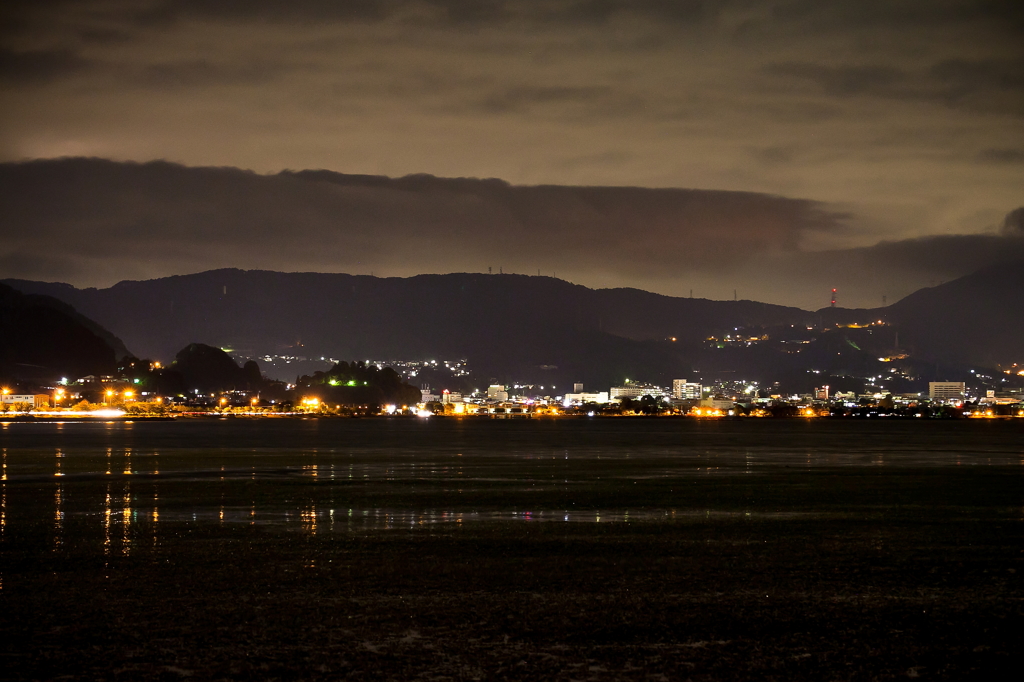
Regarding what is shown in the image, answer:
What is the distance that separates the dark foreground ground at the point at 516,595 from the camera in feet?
38.1

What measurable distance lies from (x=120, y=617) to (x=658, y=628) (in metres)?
6.69

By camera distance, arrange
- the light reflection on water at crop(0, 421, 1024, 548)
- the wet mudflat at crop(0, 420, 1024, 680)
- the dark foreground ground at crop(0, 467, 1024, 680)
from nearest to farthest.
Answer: the dark foreground ground at crop(0, 467, 1024, 680) < the wet mudflat at crop(0, 420, 1024, 680) < the light reflection on water at crop(0, 421, 1024, 548)

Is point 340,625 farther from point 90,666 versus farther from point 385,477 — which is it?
point 385,477

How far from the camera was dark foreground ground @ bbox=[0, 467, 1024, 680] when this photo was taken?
38.1ft

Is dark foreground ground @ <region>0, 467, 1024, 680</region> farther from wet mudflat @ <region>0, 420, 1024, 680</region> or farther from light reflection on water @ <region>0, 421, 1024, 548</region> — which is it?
light reflection on water @ <region>0, 421, 1024, 548</region>

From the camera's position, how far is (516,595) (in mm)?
15344

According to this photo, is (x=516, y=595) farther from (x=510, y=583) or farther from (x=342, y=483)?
(x=342, y=483)

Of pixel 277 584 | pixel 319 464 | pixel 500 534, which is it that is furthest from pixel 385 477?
pixel 277 584

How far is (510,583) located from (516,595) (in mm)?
989

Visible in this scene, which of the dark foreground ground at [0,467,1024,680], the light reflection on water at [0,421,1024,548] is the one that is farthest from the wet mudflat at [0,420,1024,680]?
the light reflection on water at [0,421,1024,548]

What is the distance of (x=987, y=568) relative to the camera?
17797 mm

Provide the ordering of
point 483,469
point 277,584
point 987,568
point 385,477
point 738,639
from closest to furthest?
1. point 738,639
2. point 277,584
3. point 987,568
4. point 385,477
5. point 483,469

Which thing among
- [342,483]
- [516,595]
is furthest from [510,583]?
[342,483]

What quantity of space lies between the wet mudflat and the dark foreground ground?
5 cm
